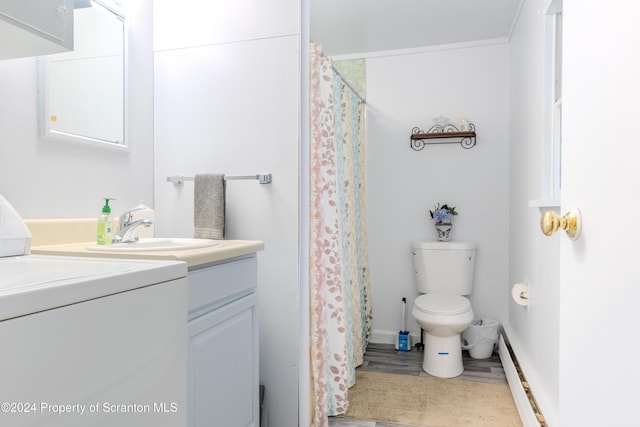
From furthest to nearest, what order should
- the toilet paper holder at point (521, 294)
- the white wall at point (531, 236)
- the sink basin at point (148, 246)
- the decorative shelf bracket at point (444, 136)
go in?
the decorative shelf bracket at point (444, 136)
the toilet paper holder at point (521, 294)
the white wall at point (531, 236)
the sink basin at point (148, 246)

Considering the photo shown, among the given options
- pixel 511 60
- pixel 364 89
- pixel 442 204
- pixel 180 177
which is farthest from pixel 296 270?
pixel 511 60

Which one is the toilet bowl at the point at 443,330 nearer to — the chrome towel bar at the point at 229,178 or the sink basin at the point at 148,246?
the chrome towel bar at the point at 229,178

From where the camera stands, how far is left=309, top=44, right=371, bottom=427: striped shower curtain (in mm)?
1957

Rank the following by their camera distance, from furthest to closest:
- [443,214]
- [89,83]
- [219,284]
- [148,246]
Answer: [443,214], [89,83], [148,246], [219,284]

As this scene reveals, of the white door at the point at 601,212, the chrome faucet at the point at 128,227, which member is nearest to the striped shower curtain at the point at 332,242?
the chrome faucet at the point at 128,227

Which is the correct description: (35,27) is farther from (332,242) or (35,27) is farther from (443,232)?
(443,232)

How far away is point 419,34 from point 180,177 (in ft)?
6.73

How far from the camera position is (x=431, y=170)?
3264 millimetres

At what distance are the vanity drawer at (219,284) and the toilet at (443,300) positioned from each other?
4.80 ft

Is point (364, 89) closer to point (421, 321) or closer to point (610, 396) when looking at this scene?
point (421, 321)

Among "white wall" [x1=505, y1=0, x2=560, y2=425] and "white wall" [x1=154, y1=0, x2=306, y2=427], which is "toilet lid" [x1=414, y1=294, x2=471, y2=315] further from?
"white wall" [x1=154, y1=0, x2=306, y2=427]

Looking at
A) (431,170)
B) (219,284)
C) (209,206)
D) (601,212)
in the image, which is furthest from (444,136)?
(601,212)

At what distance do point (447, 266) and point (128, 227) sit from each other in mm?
2260

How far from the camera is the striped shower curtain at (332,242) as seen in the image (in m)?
1.96
